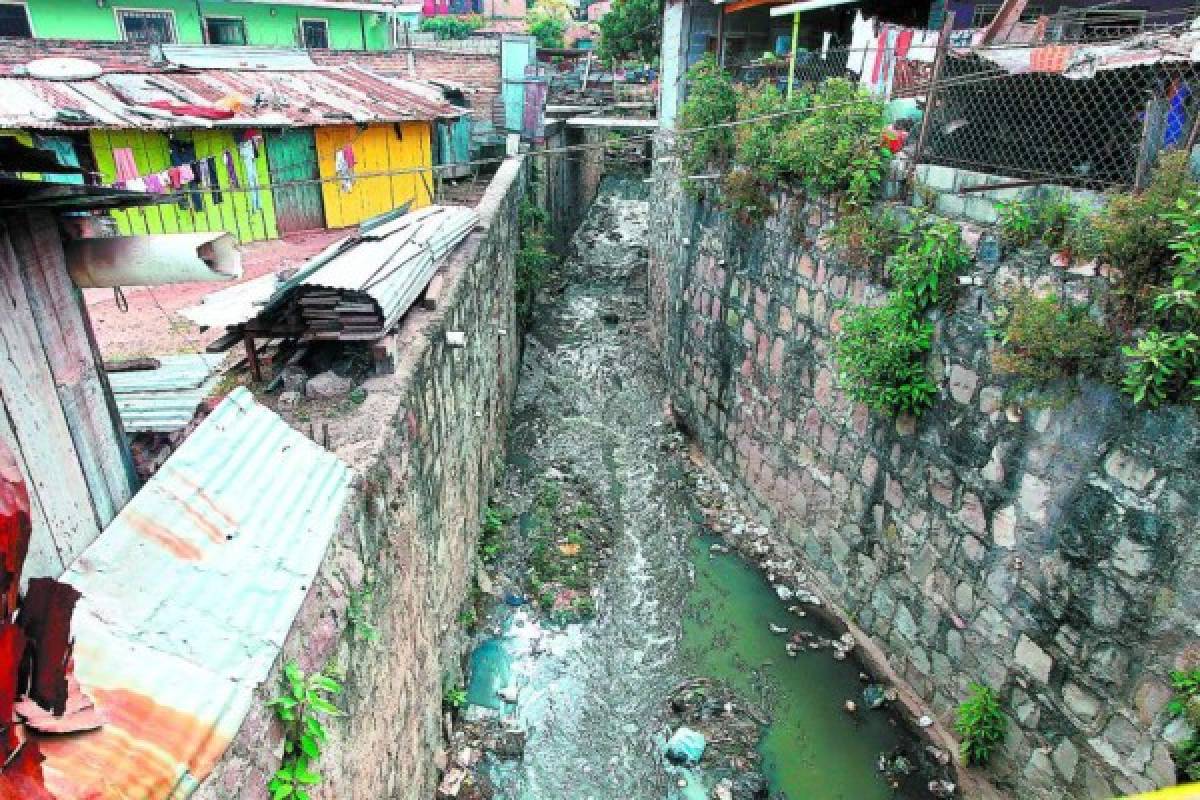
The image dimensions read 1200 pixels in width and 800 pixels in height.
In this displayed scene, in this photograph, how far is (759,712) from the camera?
6.71 meters

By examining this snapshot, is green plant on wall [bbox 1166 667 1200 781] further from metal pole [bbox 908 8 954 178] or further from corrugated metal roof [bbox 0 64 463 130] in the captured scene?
corrugated metal roof [bbox 0 64 463 130]

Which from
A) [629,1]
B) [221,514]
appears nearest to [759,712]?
[221,514]

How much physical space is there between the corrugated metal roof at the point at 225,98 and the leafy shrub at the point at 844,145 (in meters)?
7.76

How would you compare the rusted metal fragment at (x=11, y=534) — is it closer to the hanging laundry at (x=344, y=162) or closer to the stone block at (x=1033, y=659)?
the stone block at (x=1033, y=659)

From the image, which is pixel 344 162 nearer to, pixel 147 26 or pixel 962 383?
pixel 147 26

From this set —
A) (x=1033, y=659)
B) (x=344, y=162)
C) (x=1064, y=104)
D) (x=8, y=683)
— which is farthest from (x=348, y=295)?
(x=344, y=162)

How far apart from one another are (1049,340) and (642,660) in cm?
458

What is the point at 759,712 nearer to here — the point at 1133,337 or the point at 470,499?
the point at 470,499

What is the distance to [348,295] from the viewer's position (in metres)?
5.59

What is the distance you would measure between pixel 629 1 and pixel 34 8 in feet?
56.8

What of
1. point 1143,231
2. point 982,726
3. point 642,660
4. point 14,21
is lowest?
point 642,660

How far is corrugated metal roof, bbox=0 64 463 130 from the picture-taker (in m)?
9.12

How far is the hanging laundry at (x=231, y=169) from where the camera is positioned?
36.0ft

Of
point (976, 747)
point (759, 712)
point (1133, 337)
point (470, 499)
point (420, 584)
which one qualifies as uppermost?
point (1133, 337)
